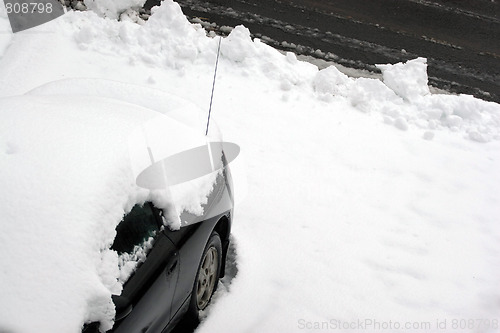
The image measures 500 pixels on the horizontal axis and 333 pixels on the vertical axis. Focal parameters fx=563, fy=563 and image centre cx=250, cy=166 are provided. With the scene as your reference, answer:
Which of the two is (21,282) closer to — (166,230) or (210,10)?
(166,230)

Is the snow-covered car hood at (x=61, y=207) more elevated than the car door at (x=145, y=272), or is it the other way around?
the snow-covered car hood at (x=61, y=207)

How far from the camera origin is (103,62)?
6.34 m

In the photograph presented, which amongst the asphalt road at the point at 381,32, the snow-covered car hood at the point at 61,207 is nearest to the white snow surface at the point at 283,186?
the snow-covered car hood at the point at 61,207

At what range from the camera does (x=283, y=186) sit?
511cm

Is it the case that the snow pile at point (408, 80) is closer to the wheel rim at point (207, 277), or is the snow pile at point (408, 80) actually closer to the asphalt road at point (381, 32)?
the asphalt road at point (381, 32)

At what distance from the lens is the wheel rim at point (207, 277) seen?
3.60 meters

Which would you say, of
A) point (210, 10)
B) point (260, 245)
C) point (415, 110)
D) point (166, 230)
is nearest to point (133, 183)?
point (166, 230)

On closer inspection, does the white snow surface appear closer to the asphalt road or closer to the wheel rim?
the wheel rim

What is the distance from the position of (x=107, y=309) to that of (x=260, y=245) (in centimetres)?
205

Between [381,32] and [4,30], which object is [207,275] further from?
[381,32]

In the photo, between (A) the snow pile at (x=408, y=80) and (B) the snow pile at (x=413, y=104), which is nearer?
(B) the snow pile at (x=413, y=104)

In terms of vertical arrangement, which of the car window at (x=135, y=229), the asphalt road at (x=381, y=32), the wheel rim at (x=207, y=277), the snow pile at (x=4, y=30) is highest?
the asphalt road at (x=381, y=32)

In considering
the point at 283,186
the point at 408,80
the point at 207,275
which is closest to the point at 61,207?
the point at 207,275

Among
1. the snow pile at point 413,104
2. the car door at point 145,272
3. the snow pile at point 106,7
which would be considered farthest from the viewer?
the snow pile at point 106,7
